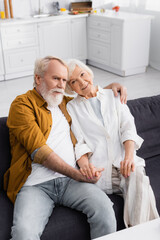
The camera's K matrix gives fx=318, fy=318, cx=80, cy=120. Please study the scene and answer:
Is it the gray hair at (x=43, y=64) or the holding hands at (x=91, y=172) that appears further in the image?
the gray hair at (x=43, y=64)

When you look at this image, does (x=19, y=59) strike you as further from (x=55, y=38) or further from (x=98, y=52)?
(x=98, y=52)

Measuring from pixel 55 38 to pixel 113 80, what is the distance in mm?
1208

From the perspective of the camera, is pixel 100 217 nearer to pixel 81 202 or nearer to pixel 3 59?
pixel 81 202

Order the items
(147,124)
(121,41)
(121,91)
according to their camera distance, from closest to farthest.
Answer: (121,91) < (147,124) < (121,41)

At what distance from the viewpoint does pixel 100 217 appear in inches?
58.4

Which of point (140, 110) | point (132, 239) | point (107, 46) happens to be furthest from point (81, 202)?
point (107, 46)

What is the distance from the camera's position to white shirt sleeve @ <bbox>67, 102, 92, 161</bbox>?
173 cm

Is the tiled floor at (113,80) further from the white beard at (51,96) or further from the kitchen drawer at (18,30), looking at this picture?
the white beard at (51,96)

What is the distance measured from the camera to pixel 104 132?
1.77 m

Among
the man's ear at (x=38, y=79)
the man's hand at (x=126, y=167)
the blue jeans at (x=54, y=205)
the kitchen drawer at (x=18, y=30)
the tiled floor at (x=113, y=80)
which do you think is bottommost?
the tiled floor at (x=113, y=80)

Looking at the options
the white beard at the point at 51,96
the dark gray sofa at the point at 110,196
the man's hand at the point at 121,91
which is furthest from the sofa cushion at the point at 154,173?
the white beard at the point at 51,96

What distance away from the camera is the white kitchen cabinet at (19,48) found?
15.6 ft

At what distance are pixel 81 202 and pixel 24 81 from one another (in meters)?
3.61

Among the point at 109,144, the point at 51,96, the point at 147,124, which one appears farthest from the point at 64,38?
the point at 109,144
